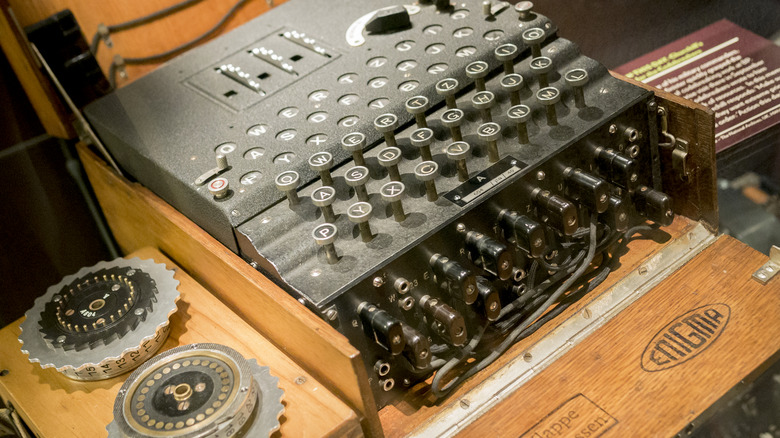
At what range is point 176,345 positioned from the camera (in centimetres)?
164

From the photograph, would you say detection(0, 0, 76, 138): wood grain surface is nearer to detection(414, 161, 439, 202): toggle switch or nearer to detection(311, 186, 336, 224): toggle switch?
detection(311, 186, 336, 224): toggle switch

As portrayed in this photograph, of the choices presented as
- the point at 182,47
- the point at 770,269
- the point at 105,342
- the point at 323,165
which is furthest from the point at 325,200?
the point at 182,47

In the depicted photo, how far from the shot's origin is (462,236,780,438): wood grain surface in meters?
1.46

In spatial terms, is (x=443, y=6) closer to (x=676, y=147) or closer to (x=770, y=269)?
(x=676, y=147)

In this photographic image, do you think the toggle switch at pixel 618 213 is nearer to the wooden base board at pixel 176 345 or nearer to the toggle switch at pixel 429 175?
the toggle switch at pixel 429 175

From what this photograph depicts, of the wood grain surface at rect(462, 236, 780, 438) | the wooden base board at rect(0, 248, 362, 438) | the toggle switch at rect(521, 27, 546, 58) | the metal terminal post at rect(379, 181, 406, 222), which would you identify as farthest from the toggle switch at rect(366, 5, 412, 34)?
the wood grain surface at rect(462, 236, 780, 438)

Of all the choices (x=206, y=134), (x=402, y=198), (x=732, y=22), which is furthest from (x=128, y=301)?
(x=732, y=22)

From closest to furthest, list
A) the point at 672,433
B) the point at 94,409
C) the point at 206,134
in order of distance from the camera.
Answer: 1. the point at 672,433
2. the point at 94,409
3. the point at 206,134

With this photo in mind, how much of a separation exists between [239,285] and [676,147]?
37.5 inches

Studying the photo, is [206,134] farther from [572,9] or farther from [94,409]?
[572,9]

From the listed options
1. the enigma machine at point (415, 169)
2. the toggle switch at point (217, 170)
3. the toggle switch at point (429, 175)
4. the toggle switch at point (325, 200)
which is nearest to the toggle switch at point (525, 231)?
the enigma machine at point (415, 169)

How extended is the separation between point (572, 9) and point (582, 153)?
0.88m

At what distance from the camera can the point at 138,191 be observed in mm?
1850

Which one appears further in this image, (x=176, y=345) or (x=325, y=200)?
(x=176, y=345)
